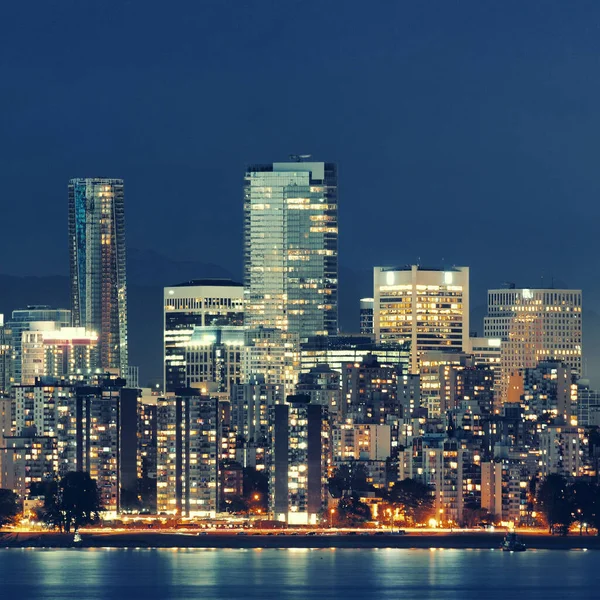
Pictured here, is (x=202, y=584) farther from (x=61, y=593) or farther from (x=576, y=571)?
(x=576, y=571)

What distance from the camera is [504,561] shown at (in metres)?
199

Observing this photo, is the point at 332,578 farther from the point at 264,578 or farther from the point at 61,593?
the point at 61,593

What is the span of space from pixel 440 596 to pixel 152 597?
15.1m

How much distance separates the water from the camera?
18375cm

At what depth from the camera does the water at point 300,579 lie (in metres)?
184

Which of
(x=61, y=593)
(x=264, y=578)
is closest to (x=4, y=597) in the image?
(x=61, y=593)

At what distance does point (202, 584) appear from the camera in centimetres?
18738

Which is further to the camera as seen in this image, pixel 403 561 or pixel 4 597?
pixel 403 561

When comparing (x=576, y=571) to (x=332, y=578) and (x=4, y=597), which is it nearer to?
(x=332, y=578)

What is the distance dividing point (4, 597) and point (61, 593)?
9.89ft

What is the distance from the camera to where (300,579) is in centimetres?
18875

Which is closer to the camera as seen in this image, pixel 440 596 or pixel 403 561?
pixel 440 596

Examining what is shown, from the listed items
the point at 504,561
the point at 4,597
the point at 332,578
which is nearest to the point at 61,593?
the point at 4,597

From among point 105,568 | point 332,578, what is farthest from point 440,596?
point 105,568
